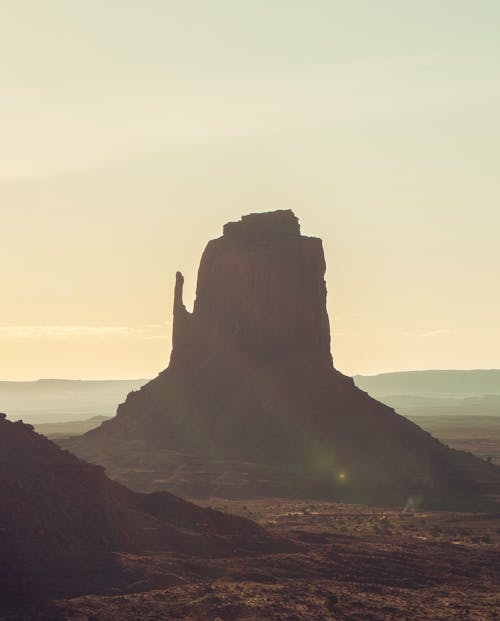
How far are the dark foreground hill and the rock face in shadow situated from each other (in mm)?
36111

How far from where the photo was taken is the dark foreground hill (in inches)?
1666

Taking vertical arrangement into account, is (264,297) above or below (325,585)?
above

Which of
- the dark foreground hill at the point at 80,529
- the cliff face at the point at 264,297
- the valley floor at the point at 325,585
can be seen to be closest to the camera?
the valley floor at the point at 325,585

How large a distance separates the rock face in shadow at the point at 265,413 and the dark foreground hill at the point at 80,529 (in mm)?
36111

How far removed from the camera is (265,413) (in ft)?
342

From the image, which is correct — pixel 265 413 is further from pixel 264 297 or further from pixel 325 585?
pixel 325 585

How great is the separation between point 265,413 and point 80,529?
57.3m

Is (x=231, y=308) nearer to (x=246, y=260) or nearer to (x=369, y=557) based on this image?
(x=246, y=260)

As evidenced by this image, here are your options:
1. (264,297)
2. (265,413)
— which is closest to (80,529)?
(265,413)

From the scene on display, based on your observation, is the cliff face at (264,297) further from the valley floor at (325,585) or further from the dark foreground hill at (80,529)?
the dark foreground hill at (80,529)

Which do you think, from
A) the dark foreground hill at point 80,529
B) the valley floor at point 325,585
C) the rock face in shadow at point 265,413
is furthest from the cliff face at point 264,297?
the dark foreground hill at point 80,529

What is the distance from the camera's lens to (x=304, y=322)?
361 ft

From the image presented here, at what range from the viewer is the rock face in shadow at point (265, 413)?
96.0 metres

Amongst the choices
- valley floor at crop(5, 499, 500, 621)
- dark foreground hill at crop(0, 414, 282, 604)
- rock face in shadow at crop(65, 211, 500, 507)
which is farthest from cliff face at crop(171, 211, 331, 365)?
dark foreground hill at crop(0, 414, 282, 604)
